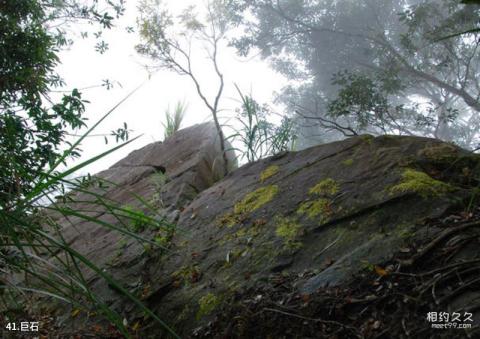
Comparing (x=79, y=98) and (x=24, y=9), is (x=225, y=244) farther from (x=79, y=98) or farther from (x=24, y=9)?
(x=24, y=9)

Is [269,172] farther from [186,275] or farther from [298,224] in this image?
[186,275]

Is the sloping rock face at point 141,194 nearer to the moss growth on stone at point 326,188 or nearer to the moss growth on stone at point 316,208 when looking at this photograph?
the moss growth on stone at point 316,208

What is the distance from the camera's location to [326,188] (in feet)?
8.52

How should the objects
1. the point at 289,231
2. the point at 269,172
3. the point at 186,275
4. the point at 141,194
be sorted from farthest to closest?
the point at 141,194 → the point at 269,172 → the point at 186,275 → the point at 289,231


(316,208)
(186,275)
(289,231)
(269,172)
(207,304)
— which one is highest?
(269,172)

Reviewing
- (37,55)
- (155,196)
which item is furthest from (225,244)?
(37,55)

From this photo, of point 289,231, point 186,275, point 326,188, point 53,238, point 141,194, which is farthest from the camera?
point 141,194

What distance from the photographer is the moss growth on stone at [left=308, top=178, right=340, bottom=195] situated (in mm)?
2531

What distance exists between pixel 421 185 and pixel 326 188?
67cm

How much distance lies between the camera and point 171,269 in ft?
8.54

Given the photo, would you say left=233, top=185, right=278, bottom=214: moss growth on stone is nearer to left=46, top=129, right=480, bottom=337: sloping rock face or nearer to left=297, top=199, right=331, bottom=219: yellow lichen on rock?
left=46, top=129, right=480, bottom=337: sloping rock face

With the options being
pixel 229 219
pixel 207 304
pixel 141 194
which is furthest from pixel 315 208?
pixel 141 194

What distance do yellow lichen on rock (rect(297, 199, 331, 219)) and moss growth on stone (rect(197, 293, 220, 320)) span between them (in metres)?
0.78

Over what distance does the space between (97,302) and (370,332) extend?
108 centimetres
